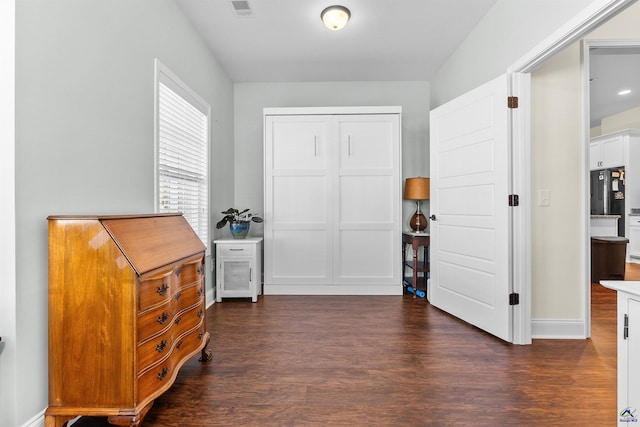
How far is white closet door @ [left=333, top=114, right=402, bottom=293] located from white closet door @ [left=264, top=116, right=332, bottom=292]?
17 centimetres

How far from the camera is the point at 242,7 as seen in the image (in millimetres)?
2748

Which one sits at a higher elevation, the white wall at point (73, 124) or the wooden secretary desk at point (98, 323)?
the white wall at point (73, 124)

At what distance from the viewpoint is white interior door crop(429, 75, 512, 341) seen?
2553 millimetres

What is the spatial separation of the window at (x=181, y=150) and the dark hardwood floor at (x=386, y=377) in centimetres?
115

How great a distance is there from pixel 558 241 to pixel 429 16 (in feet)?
7.38

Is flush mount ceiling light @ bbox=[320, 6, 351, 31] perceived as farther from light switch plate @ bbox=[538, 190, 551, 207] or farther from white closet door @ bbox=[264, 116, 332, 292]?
light switch plate @ bbox=[538, 190, 551, 207]

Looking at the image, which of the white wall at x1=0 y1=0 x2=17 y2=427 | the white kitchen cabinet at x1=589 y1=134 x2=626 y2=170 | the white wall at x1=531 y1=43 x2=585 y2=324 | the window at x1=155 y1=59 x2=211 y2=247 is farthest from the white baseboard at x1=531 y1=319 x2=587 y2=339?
the white kitchen cabinet at x1=589 y1=134 x2=626 y2=170

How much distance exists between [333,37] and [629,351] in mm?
3282

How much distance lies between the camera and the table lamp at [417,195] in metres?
4.01

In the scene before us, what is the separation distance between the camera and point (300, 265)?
3912 mm

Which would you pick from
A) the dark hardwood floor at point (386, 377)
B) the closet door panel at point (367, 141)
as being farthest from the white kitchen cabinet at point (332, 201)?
the dark hardwood floor at point (386, 377)

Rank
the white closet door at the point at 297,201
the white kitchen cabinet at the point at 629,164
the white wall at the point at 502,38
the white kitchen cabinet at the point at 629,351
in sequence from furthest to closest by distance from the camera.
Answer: the white kitchen cabinet at the point at 629,164 < the white closet door at the point at 297,201 < the white wall at the point at 502,38 < the white kitchen cabinet at the point at 629,351

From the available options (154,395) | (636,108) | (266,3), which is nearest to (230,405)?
(154,395)

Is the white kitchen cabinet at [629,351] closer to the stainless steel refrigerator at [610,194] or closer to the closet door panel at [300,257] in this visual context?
the closet door panel at [300,257]
